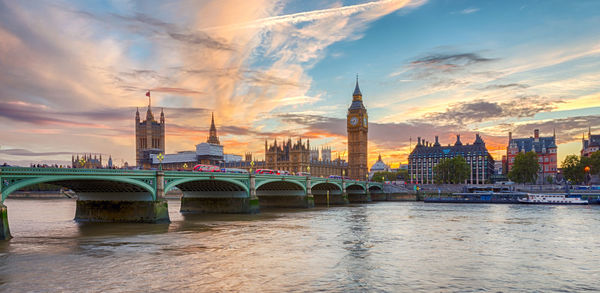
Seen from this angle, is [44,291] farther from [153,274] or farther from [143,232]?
[143,232]

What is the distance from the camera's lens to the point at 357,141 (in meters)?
163

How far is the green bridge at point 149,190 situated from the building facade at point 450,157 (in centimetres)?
9658

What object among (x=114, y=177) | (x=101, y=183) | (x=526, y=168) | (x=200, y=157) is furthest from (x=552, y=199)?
(x=200, y=157)

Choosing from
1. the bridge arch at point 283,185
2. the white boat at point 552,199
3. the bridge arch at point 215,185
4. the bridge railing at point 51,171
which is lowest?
the white boat at point 552,199

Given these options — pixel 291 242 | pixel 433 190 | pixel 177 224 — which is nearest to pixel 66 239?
pixel 177 224

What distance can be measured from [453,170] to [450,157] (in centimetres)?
3846

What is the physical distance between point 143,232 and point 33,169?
325 inches

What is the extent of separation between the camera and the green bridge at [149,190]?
99.1 ft

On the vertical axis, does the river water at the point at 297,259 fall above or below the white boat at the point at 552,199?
above

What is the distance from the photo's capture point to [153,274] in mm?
19797

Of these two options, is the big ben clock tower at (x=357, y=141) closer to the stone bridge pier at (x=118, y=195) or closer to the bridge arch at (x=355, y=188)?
the bridge arch at (x=355, y=188)

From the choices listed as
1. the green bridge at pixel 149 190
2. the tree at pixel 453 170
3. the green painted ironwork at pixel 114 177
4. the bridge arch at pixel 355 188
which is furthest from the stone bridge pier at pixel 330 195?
the tree at pixel 453 170

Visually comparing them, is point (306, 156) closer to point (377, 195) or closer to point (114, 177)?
point (377, 195)

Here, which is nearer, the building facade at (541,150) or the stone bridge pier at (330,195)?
the stone bridge pier at (330,195)
